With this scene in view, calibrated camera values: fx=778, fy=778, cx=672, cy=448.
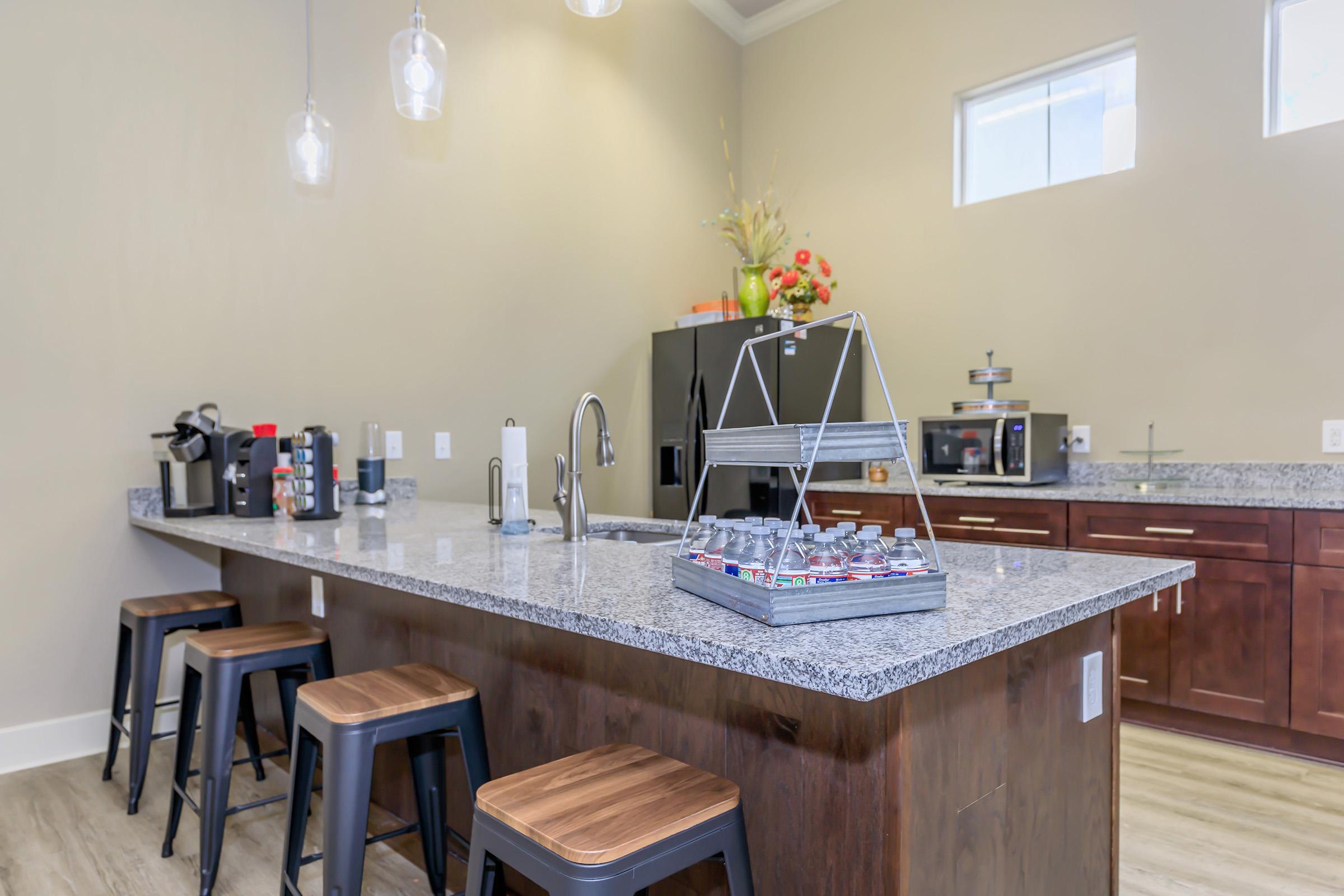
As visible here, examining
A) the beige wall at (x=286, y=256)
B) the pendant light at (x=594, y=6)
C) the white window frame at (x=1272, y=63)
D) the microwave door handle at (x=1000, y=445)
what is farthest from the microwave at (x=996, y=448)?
the pendant light at (x=594, y=6)

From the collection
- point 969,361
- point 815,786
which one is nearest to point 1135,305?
point 969,361

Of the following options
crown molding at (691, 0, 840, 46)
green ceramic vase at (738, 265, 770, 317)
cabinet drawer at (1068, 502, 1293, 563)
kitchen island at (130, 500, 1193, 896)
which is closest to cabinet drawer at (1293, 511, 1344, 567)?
cabinet drawer at (1068, 502, 1293, 563)

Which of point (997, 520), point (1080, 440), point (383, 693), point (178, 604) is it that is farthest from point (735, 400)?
point (383, 693)

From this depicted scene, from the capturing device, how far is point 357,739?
129 centimetres

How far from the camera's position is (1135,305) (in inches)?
132

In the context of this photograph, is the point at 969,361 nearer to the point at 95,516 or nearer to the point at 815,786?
the point at 815,786

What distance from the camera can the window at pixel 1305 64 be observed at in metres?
2.94

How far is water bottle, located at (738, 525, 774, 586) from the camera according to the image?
101 cm

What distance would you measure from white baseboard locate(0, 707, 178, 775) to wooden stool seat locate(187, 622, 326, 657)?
43.2 inches

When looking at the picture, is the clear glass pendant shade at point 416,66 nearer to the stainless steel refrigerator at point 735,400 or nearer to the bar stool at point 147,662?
the bar stool at point 147,662

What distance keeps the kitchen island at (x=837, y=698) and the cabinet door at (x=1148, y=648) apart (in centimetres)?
154

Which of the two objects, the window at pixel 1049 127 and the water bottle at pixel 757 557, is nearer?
the water bottle at pixel 757 557

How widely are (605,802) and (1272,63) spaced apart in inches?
147

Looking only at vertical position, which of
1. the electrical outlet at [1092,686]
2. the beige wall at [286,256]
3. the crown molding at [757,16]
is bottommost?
the electrical outlet at [1092,686]
